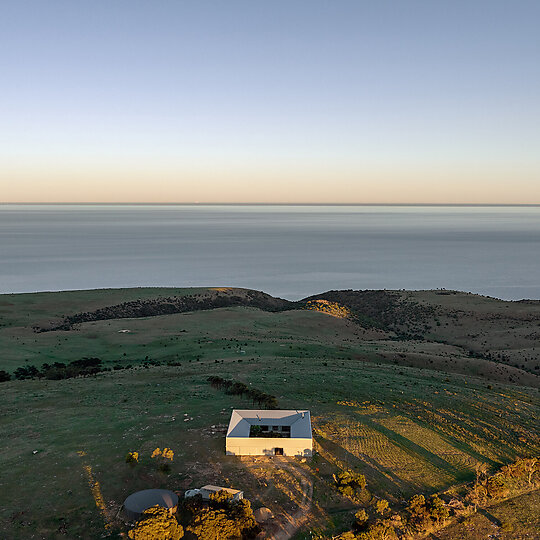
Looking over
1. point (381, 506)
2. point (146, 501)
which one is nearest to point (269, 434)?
point (381, 506)

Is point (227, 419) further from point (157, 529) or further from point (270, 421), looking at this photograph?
point (157, 529)

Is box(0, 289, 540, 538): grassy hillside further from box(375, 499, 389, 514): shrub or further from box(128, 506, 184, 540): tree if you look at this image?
box(128, 506, 184, 540): tree

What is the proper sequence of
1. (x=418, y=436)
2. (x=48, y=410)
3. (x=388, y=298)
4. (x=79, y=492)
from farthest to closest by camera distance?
(x=388, y=298)
(x=48, y=410)
(x=418, y=436)
(x=79, y=492)

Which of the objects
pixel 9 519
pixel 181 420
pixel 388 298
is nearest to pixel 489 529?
pixel 181 420

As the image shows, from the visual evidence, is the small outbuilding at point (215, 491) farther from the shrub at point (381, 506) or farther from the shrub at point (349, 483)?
the shrub at point (381, 506)

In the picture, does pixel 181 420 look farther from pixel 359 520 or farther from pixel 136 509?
pixel 359 520

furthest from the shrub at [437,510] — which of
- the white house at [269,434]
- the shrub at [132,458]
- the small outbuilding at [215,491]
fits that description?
the shrub at [132,458]
